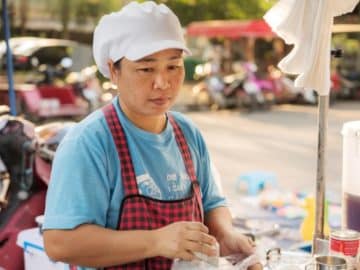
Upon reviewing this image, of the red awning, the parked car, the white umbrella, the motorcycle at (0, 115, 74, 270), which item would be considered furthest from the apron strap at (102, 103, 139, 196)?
the red awning

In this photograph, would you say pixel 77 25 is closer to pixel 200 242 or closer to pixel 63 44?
pixel 63 44

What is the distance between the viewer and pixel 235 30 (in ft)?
49.8

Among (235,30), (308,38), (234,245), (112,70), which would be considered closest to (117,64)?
(112,70)

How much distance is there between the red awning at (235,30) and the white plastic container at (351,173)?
11.6 meters

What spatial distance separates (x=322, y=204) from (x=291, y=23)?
27.1 inches

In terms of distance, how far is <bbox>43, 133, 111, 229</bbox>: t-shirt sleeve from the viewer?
4.85ft

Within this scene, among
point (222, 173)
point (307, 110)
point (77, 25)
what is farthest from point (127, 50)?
point (77, 25)

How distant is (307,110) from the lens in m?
14.3

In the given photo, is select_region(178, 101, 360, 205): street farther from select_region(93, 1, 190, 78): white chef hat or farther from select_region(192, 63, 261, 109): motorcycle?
select_region(93, 1, 190, 78): white chef hat

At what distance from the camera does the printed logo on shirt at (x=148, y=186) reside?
1566 millimetres

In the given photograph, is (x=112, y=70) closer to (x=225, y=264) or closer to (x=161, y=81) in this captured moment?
(x=161, y=81)

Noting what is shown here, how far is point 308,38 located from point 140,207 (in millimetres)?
906

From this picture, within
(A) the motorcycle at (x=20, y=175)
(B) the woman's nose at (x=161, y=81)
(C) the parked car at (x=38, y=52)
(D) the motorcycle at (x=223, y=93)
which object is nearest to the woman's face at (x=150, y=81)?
(B) the woman's nose at (x=161, y=81)

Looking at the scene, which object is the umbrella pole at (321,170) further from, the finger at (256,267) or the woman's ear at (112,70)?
the woman's ear at (112,70)
